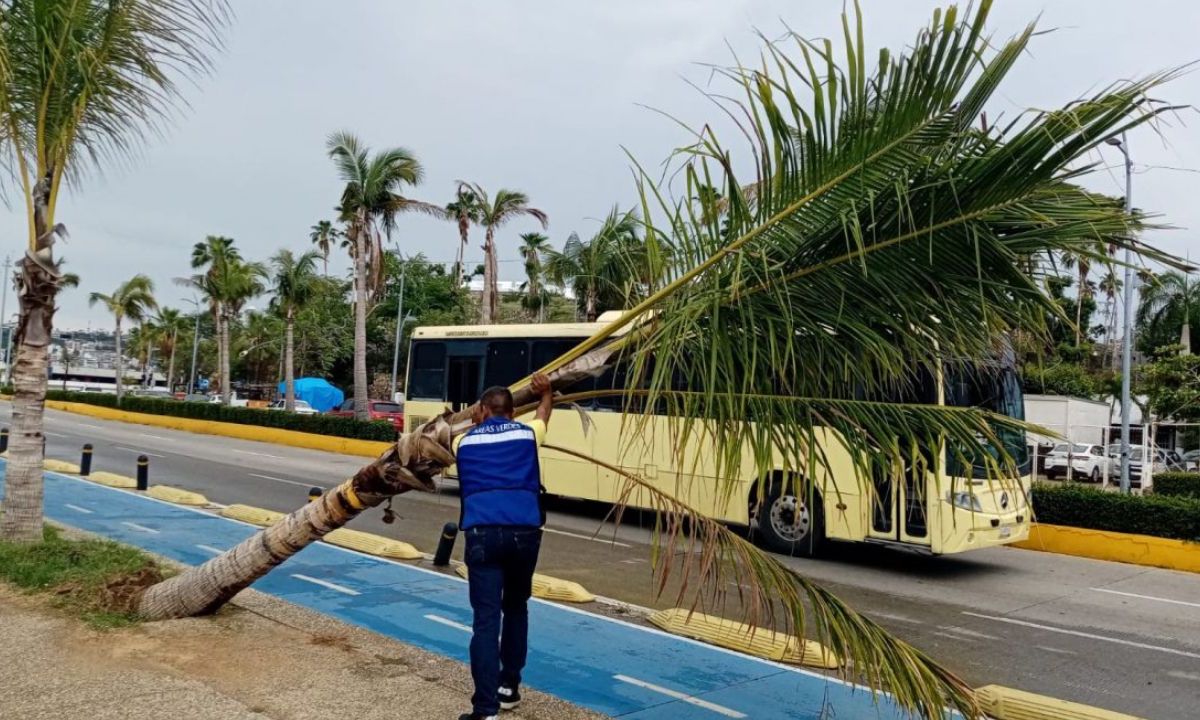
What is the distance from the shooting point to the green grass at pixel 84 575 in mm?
6586

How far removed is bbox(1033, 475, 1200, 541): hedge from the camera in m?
13.4

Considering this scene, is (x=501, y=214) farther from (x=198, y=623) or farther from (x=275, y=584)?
(x=198, y=623)

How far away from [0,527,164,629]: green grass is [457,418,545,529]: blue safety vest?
3146mm

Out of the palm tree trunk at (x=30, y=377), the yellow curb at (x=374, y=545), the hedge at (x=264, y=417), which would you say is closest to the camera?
the palm tree trunk at (x=30, y=377)

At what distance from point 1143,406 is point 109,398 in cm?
4226

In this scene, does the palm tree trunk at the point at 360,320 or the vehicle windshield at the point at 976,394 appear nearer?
the vehicle windshield at the point at 976,394

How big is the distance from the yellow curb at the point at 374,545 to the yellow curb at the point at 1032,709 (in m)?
6.61

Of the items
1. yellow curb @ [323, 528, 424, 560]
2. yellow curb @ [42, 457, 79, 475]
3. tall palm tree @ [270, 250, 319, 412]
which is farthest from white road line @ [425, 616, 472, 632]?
tall palm tree @ [270, 250, 319, 412]

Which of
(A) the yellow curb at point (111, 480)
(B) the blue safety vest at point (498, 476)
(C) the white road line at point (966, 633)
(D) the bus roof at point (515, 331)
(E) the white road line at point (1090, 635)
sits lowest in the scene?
(C) the white road line at point (966, 633)

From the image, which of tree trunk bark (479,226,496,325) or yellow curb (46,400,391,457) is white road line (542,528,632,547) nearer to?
yellow curb (46,400,391,457)

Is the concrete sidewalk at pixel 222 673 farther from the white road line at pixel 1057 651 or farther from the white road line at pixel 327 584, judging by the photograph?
the white road line at pixel 1057 651

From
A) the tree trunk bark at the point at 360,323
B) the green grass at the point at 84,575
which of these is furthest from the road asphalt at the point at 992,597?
the tree trunk bark at the point at 360,323

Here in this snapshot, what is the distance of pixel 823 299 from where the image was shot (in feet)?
13.7

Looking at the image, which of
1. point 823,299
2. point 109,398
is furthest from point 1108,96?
point 109,398
